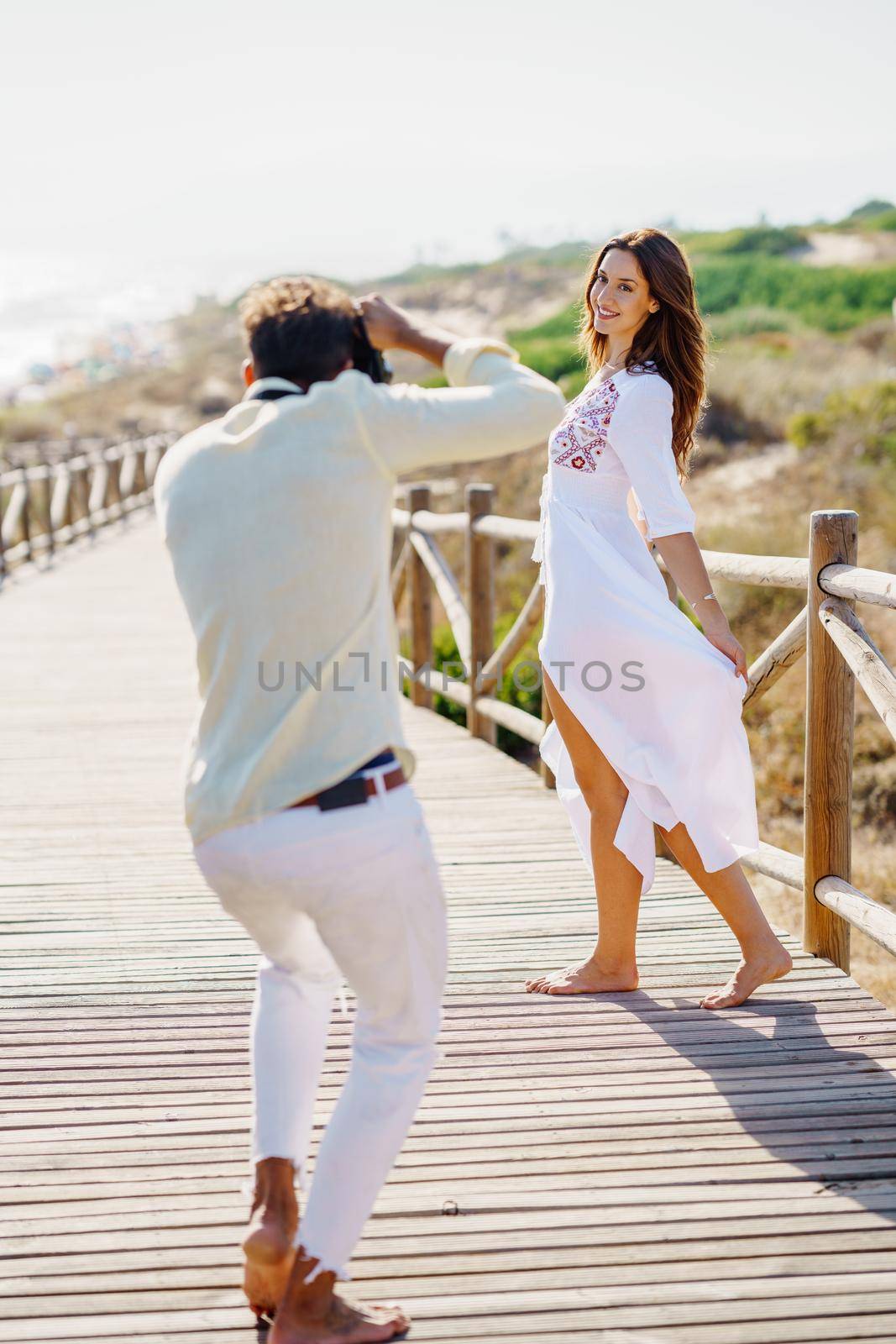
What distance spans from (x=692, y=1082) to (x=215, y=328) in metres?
78.5

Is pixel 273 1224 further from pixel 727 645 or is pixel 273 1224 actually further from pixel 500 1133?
pixel 727 645

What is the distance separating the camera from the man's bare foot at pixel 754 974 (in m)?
3.43

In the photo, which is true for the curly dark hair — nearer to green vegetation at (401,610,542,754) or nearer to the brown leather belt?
the brown leather belt

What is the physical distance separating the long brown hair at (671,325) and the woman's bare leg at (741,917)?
1.00m

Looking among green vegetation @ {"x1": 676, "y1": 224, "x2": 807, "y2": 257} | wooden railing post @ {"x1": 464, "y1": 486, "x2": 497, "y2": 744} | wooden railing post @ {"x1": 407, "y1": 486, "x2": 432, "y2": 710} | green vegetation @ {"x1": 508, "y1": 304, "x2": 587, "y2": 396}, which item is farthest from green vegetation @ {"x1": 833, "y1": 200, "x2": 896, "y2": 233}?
wooden railing post @ {"x1": 464, "y1": 486, "x2": 497, "y2": 744}

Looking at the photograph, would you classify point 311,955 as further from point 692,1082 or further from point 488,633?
point 488,633

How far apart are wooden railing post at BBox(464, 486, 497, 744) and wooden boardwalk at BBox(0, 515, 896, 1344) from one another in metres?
2.12

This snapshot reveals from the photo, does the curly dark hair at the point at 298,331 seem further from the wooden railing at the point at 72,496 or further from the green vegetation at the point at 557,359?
the green vegetation at the point at 557,359

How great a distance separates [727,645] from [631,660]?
0.22m

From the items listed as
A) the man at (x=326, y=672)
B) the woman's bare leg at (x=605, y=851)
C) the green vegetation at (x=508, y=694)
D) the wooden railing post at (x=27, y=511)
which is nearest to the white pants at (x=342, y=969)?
the man at (x=326, y=672)

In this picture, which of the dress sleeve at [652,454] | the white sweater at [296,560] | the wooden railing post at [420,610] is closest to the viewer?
the white sweater at [296,560]

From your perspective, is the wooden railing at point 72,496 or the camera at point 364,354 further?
the wooden railing at point 72,496

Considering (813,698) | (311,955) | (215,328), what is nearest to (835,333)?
(813,698)

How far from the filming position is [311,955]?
83.0 inches
